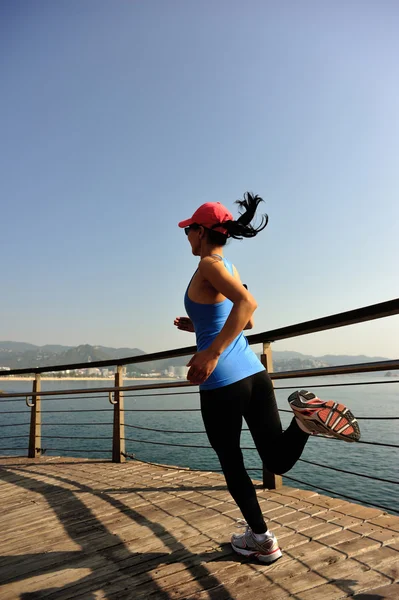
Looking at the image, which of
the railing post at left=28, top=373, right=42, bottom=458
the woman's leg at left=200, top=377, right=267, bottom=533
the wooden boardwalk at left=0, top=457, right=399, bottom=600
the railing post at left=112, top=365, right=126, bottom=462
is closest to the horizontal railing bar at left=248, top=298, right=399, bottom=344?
the woman's leg at left=200, top=377, right=267, bottom=533

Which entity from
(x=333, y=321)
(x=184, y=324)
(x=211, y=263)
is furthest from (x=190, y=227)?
(x=333, y=321)

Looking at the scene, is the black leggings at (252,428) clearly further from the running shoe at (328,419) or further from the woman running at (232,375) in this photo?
the running shoe at (328,419)

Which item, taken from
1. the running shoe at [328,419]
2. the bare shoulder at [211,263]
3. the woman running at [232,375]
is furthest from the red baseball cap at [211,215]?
the running shoe at [328,419]

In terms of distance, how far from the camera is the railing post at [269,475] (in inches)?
113

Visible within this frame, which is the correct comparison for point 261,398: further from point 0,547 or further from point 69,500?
point 69,500

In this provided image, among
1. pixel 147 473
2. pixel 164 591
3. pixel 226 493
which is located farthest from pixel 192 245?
pixel 147 473

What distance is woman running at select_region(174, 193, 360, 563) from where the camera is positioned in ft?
4.94

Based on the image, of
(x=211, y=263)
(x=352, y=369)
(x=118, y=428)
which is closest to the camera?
(x=211, y=263)

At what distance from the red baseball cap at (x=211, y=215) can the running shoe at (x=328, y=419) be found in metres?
0.81

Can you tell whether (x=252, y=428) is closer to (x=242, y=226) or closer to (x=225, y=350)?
(x=225, y=350)

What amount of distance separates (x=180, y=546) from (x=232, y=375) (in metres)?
1.06

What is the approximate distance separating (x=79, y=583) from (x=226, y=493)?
4.56ft

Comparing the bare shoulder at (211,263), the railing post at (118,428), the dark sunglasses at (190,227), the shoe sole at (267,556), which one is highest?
the dark sunglasses at (190,227)

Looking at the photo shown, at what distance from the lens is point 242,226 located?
1711 millimetres
